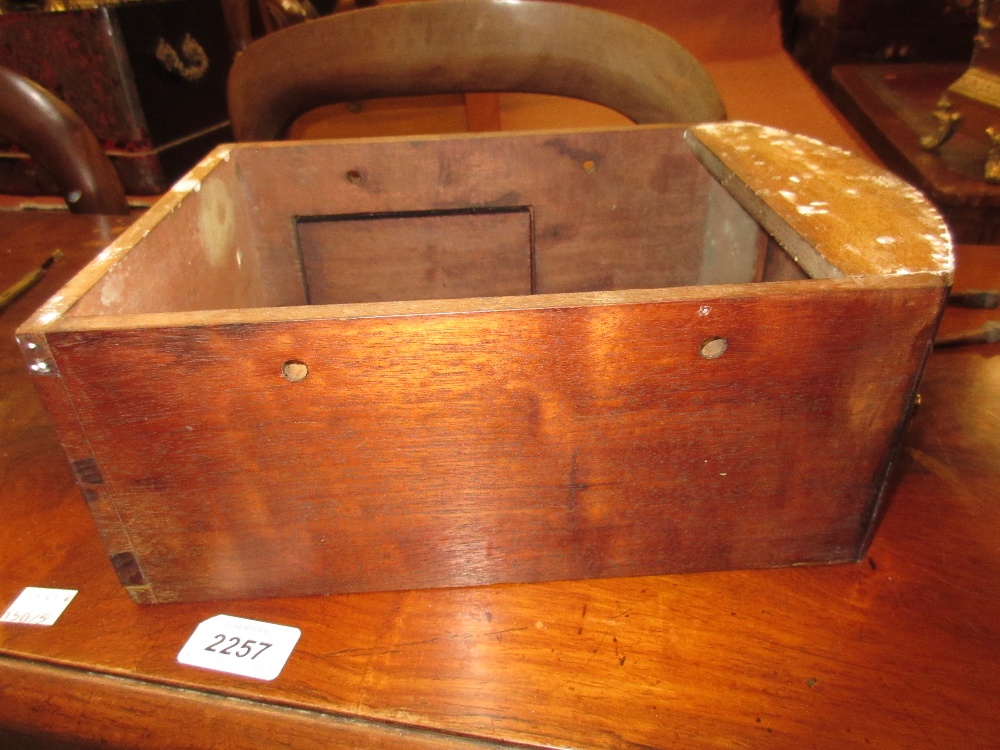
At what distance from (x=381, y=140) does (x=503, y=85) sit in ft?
1.35

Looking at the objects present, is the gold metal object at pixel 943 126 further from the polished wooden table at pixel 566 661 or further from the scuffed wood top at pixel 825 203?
the polished wooden table at pixel 566 661

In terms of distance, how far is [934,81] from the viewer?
6.15ft

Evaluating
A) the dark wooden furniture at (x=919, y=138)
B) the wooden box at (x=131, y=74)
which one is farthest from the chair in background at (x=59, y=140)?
the dark wooden furniture at (x=919, y=138)

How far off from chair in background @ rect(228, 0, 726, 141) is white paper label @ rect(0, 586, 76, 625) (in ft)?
2.62

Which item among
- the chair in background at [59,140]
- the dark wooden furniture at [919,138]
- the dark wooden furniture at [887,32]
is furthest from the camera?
the dark wooden furniture at [887,32]

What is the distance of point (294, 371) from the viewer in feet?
1.67

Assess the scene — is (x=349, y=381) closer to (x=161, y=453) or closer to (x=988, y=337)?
(x=161, y=453)

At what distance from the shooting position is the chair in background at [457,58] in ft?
3.67

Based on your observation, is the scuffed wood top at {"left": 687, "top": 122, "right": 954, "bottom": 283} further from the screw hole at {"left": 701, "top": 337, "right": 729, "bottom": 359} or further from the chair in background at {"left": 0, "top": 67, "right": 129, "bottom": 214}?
the chair in background at {"left": 0, "top": 67, "right": 129, "bottom": 214}

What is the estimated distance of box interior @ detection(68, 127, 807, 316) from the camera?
0.90 meters

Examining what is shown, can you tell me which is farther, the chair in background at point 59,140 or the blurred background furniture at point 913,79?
the blurred background furniture at point 913,79

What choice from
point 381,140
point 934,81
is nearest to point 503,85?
point 381,140

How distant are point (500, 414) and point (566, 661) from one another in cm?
20

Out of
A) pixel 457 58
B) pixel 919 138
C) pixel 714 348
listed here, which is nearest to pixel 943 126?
pixel 919 138
